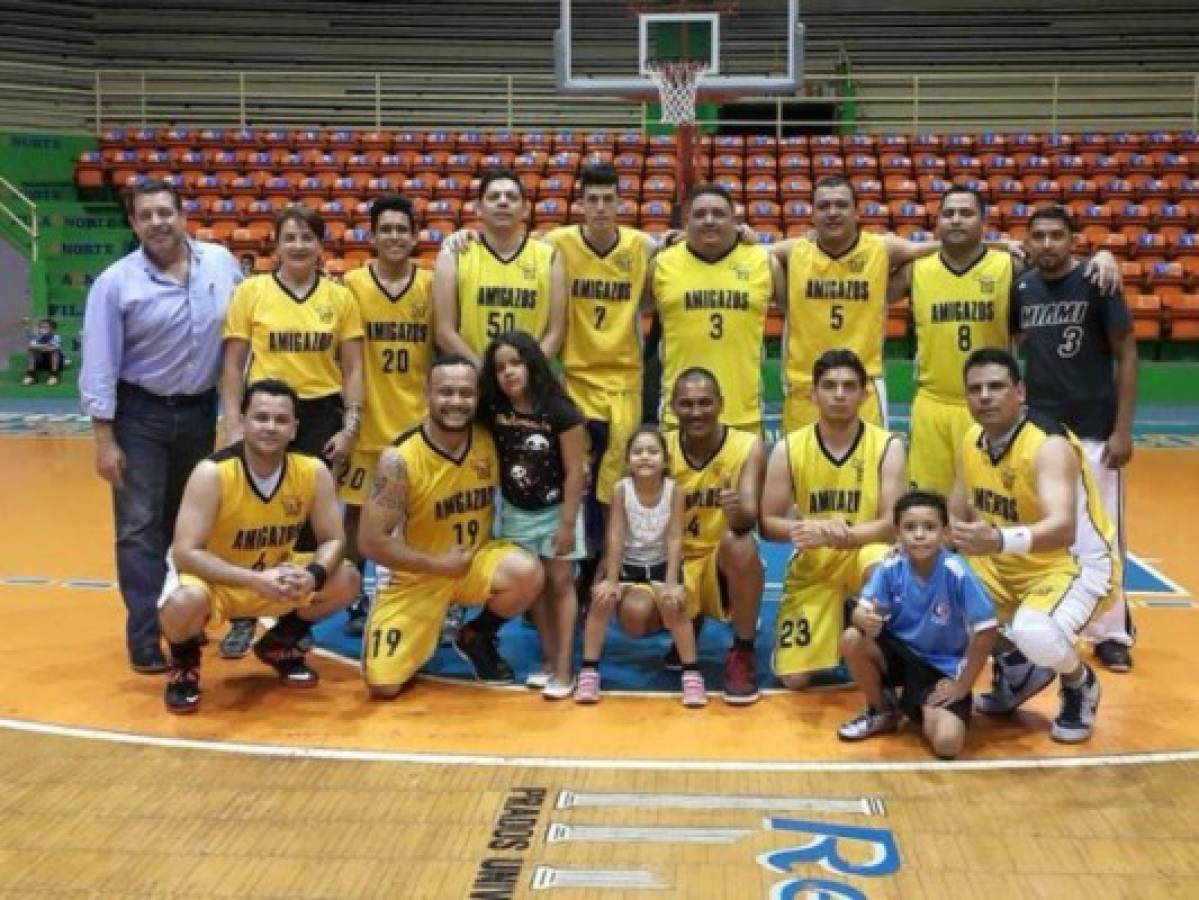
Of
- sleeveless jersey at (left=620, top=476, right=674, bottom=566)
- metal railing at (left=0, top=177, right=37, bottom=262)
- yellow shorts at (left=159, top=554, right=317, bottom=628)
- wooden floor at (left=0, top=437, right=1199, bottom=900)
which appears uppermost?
metal railing at (left=0, top=177, right=37, bottom=262)

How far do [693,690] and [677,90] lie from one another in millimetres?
7130

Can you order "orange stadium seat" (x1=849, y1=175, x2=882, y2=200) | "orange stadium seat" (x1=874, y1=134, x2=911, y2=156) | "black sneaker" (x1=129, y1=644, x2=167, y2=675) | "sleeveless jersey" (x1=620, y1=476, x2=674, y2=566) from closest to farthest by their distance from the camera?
"sleeveless jersey" (x1=620, y1=476, x2=674, y2=566) → "black sneaker" (x1=129, y1=644, x2=167, y2=675) → "orange stadium seat" (x1=849, y1=175, x2=882, y2=200) → "orange stadium seat" (x1=874, y1=134, x2=911, y2=156)

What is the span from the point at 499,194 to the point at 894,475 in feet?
6.21

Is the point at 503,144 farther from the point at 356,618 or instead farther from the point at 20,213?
the point at 356,618

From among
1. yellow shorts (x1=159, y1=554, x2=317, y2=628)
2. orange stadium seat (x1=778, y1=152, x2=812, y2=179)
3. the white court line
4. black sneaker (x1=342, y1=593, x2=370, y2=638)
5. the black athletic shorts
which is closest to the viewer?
the white court line

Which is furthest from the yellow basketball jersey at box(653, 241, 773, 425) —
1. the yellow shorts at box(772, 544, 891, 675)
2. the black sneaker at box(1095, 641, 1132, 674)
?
the black sneaker at box(1095, 641, 1132, 674)

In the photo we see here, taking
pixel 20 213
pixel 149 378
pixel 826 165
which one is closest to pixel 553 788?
pixel 149 378

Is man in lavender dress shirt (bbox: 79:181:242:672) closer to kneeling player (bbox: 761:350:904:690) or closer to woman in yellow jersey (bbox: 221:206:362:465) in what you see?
woman in yellow jersey (bbox: 221:206:362:465)

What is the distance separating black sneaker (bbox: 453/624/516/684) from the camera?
16.1 feet

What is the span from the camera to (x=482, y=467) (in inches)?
191

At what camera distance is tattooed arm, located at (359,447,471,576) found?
4633 mm

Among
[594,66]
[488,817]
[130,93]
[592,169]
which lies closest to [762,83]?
[592,169]

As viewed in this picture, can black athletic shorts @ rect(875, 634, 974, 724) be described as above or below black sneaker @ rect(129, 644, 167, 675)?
above

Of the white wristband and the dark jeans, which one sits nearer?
the white wristband
